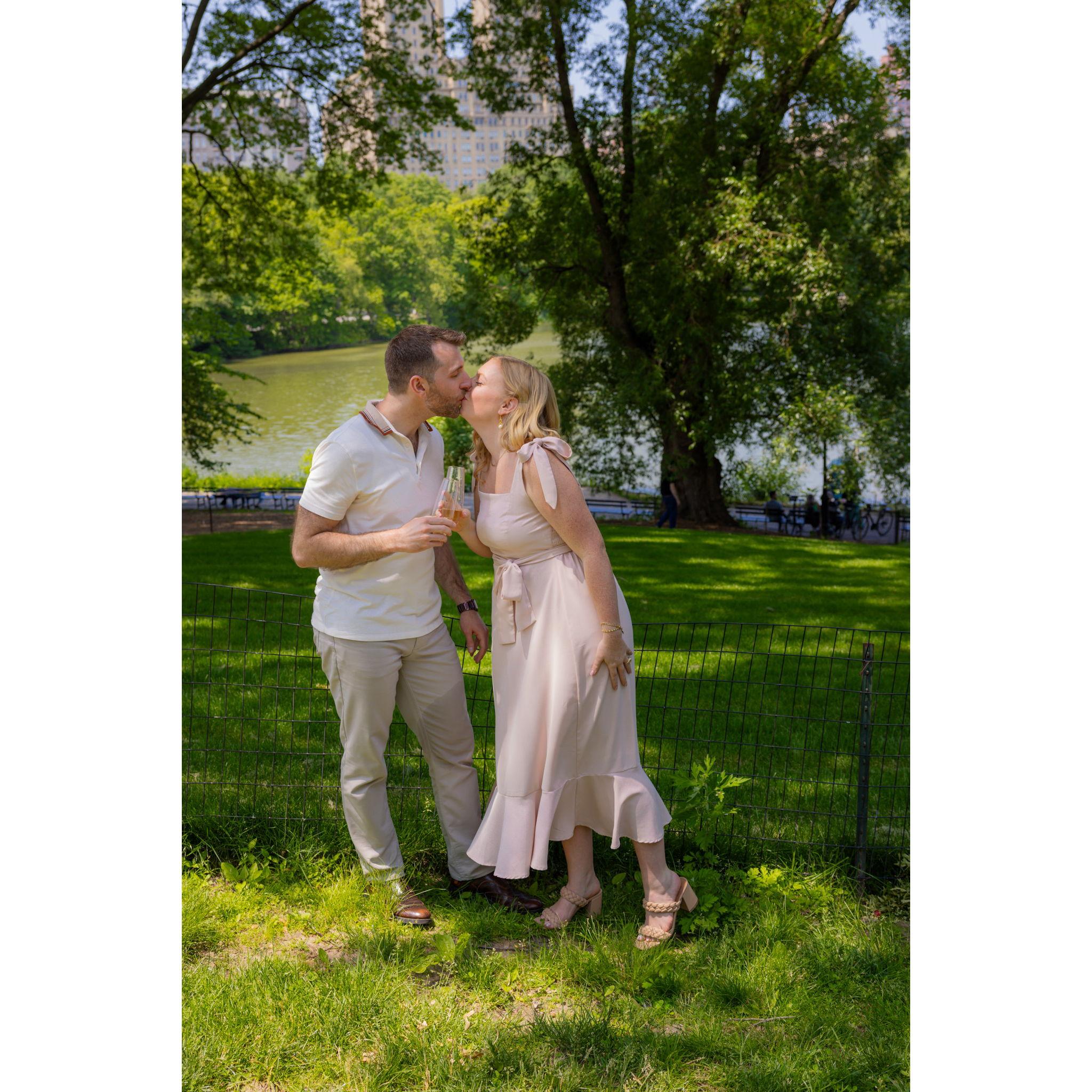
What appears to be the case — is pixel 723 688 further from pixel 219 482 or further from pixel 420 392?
pixel 219 482

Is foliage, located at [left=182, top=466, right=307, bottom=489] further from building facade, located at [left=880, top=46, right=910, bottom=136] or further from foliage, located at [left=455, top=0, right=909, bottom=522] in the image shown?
building facade, located at [left=880, top=46, right=910, bottom=136]

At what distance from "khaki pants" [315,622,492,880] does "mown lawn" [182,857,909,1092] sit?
212 millimetres

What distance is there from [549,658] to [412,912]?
1.06 m

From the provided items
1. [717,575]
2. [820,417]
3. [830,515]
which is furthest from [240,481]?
[717,575]

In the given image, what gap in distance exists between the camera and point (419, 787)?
437 centimetres

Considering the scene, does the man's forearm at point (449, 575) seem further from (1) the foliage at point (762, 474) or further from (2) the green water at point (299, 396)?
(2) the green water at point (299, 396)

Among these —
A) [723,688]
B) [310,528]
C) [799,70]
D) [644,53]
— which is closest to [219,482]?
[644,53]

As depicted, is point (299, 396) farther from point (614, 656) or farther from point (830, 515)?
point (614, 656)

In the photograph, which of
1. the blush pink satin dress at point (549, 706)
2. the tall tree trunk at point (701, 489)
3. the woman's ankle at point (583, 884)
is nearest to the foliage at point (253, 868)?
the blush pink satin dress at point (549, 706)

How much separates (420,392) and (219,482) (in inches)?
1411

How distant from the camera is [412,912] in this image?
11.8 feet

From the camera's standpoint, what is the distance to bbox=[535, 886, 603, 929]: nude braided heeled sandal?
3.56 m

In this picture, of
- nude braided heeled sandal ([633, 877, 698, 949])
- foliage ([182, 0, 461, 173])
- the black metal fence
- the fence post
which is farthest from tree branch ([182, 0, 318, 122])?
nude braided heeled sandal ([633, 877, 698, 949])
